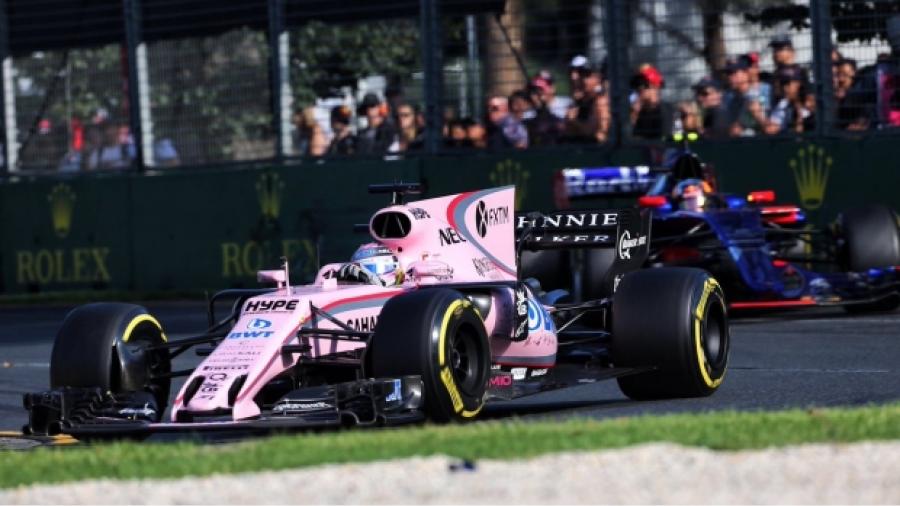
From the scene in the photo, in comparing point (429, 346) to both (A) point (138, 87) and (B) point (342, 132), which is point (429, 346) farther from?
(A) point (138, 87)

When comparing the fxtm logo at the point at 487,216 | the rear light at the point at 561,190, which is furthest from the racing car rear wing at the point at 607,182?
the fxtm logo at the point at 487,216

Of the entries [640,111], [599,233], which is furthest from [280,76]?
[599,233]

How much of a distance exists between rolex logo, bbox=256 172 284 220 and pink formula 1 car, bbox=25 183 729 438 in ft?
30.3

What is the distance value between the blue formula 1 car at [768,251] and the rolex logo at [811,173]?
50.9 inches

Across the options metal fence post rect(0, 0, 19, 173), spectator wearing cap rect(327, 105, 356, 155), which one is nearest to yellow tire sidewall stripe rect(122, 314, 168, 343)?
spectator wearing cap rect(327, 105, 356, 155)

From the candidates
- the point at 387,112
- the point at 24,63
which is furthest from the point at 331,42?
the point at 24,63

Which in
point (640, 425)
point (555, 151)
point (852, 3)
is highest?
point (852, 3)

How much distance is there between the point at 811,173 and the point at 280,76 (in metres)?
6.18

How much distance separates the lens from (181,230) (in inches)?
792

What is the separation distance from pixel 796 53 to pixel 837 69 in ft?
Answer: 1.31

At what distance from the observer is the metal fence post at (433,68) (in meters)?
18.5

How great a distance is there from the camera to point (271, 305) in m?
8.46

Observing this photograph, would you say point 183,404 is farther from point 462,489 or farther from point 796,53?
point 796,53

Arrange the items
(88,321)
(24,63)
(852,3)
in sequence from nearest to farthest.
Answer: (88,321) → (852,3) → (24,63)
